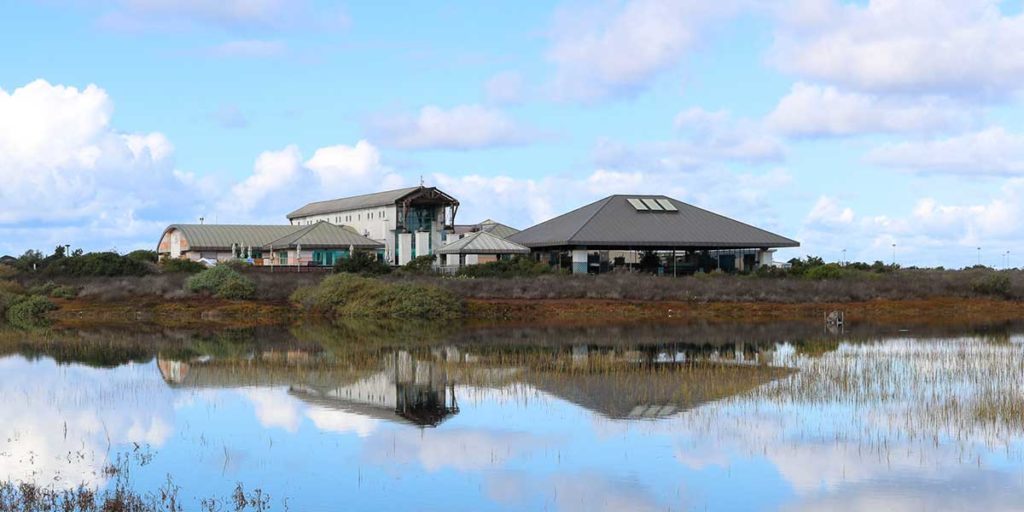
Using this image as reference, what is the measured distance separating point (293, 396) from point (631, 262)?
4765 cm

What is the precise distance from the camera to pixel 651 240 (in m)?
64.4

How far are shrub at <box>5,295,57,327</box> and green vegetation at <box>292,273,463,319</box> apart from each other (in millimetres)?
11640

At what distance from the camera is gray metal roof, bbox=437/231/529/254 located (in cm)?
6825

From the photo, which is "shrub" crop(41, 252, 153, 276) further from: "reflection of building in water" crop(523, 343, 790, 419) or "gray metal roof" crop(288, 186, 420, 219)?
"reflection of building in water" crop(523, 343, 790, 419)

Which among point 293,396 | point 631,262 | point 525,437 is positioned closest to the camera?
point 525,437

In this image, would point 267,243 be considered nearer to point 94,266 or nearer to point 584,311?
point 94,266

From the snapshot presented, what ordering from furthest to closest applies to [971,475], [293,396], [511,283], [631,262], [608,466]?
[631,262], [511,283], [293,396], [608,466], [971,475]

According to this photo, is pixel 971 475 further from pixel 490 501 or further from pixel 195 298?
pixel 195 298

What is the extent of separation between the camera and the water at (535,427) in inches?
533

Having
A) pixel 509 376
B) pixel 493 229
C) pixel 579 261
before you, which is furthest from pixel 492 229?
pixel 509 376

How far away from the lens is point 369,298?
171ft

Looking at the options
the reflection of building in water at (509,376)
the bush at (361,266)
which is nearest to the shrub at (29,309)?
the bush at (361,266)

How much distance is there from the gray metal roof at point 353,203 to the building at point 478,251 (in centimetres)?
1087

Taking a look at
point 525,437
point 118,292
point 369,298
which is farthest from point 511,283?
point 525,437
